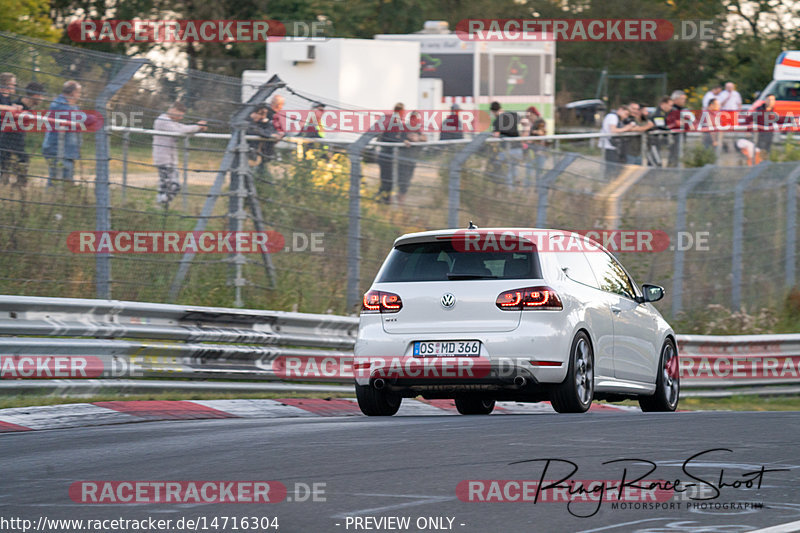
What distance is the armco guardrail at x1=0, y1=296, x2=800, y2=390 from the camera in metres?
11.4

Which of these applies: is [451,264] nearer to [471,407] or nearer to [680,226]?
[471,407]

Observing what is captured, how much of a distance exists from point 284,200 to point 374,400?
420cm

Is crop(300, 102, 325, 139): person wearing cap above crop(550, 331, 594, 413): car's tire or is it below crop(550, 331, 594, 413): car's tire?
above

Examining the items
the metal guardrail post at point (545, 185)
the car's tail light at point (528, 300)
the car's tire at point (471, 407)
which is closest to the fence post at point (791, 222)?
the metal guardrail post at point (545, 185)

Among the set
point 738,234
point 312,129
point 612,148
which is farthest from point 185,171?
point 738,234

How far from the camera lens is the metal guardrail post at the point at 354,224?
15805 mm

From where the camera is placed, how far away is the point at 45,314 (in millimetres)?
11578

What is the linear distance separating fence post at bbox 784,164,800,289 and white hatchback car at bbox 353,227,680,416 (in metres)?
11.0

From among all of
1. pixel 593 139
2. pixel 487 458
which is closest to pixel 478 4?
pixel 593 139

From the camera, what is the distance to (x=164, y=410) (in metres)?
11.6

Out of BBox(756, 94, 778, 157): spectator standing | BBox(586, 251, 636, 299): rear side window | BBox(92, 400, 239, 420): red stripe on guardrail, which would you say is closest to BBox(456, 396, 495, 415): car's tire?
BBox(586, 251, 636, 299): rear side window

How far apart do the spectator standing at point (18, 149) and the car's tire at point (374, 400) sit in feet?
11.4

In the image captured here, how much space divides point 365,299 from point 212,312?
2205 millimetres

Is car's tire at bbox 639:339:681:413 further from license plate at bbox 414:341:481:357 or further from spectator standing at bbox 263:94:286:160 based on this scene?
spectator standing at bbox 263:94:286:160
